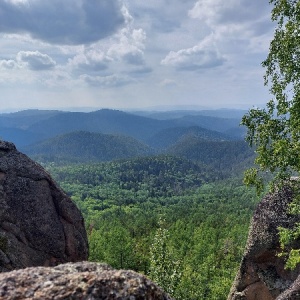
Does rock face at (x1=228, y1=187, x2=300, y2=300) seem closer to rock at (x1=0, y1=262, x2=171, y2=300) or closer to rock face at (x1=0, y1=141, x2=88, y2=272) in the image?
rock face at (x1=0, y1=141, x2=88, y2=272)

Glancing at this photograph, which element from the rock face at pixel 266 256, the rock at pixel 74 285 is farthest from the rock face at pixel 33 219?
the rock at pixel 74 285

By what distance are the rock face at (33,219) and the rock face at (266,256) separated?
47.0ft

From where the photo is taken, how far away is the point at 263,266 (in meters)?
28.1

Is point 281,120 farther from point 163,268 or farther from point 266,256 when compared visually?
point 163,268

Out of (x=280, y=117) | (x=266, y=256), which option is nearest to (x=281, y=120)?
(x=280, y=117)

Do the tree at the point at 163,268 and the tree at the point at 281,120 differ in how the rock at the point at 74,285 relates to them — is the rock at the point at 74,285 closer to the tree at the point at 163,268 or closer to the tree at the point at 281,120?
the tree at the point at 281,120

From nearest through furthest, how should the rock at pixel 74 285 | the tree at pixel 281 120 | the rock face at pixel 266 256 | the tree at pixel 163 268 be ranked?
the rock at pixel 74 285 → the tree at pixel 281 120 → the rock face at pixel 266 256 → the tree at pixel 163 268

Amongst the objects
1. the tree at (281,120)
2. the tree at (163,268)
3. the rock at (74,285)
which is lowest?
the tree at (163,268)

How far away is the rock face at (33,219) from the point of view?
25.2m

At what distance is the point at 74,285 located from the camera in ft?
29.3

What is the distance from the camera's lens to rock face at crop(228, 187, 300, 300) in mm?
27078

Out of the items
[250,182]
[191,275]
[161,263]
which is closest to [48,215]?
[161,263]

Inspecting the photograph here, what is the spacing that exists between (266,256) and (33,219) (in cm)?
1943

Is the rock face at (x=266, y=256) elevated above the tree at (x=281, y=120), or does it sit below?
below
